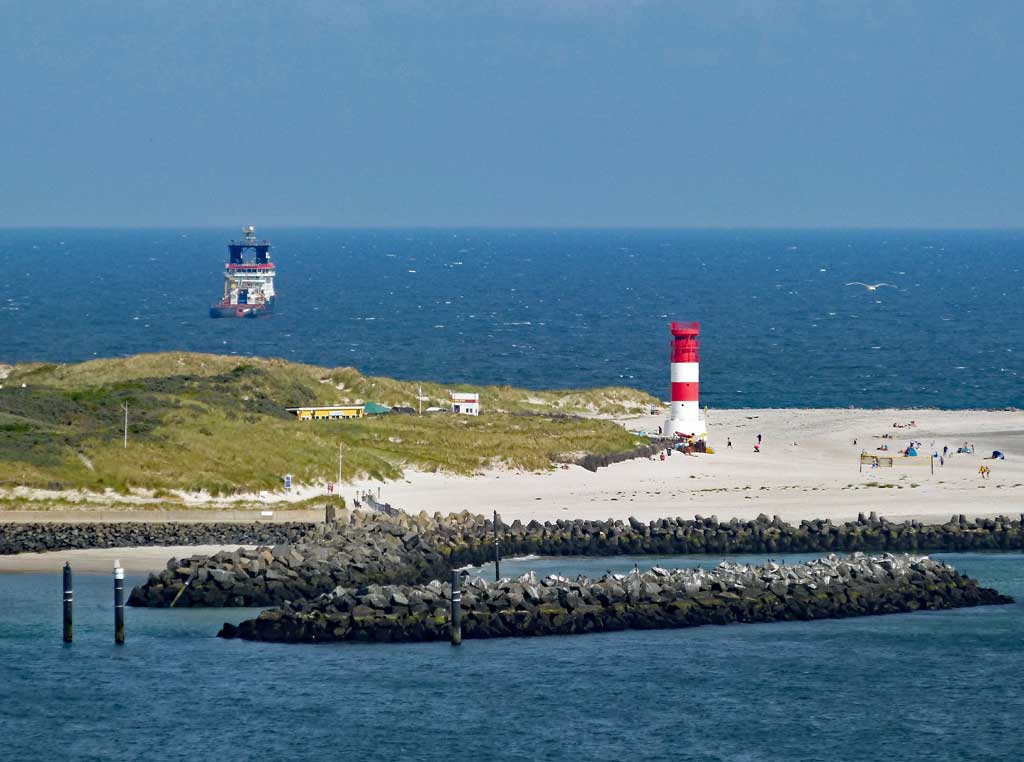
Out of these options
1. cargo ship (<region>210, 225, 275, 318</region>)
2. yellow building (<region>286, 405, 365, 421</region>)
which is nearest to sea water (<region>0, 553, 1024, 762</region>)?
yellow building (<region>286, 405, 365, 421</region>)

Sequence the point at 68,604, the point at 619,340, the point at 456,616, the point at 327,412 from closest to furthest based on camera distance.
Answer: the point at 456,616 < the point at 68,604 < the point at 327,412 < the point at 619,340

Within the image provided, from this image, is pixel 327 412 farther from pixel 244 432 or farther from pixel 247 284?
A: pixel 247 284

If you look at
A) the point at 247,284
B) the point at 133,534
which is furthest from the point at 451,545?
the point at 247,284

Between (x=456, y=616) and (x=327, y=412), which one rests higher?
(x=327, y=412)

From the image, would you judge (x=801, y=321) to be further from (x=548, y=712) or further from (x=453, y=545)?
(x=548, y=712)

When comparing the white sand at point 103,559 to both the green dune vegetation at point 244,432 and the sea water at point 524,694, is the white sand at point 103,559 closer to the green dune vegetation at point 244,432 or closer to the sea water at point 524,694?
the green dune vegetation at point 244,432

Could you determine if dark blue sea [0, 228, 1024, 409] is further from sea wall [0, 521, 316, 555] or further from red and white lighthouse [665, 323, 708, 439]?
sea wall [0, 521, 316, 555]
